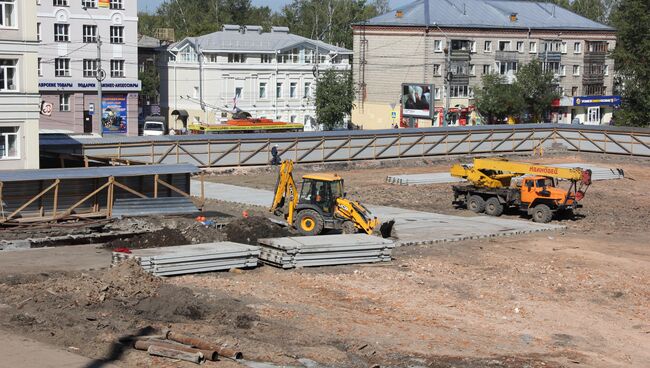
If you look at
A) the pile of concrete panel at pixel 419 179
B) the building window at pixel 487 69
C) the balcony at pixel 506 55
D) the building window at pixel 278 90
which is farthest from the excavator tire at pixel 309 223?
the balcony at pixel 506 55

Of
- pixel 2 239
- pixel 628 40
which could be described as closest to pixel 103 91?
pixel 628 40

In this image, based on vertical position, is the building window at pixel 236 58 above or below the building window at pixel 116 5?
below

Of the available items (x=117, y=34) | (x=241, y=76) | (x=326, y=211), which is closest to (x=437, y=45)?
(x=241, y=76)

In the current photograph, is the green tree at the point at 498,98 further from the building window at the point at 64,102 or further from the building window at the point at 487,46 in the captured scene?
the building window at the point at 64,102

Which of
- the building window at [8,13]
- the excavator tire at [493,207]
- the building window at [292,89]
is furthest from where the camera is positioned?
the building window at [292,89]

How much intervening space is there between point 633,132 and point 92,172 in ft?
121

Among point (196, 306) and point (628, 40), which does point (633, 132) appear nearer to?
point (628, 40)

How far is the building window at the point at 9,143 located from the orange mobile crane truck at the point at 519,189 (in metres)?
16.6

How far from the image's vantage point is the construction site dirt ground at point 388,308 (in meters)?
18.3

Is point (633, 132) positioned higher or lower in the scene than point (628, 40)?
lower

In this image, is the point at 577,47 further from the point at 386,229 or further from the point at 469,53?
the point at 386,229

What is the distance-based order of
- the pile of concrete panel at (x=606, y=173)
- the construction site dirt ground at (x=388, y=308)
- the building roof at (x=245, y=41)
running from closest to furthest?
the construction site dirt ground at (x=388, y=308)
the pile of concrete panel at (x=606, y=173)
the building roof at (x=245, y=41)

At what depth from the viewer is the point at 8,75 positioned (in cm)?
3759

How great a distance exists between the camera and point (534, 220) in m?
35.8
